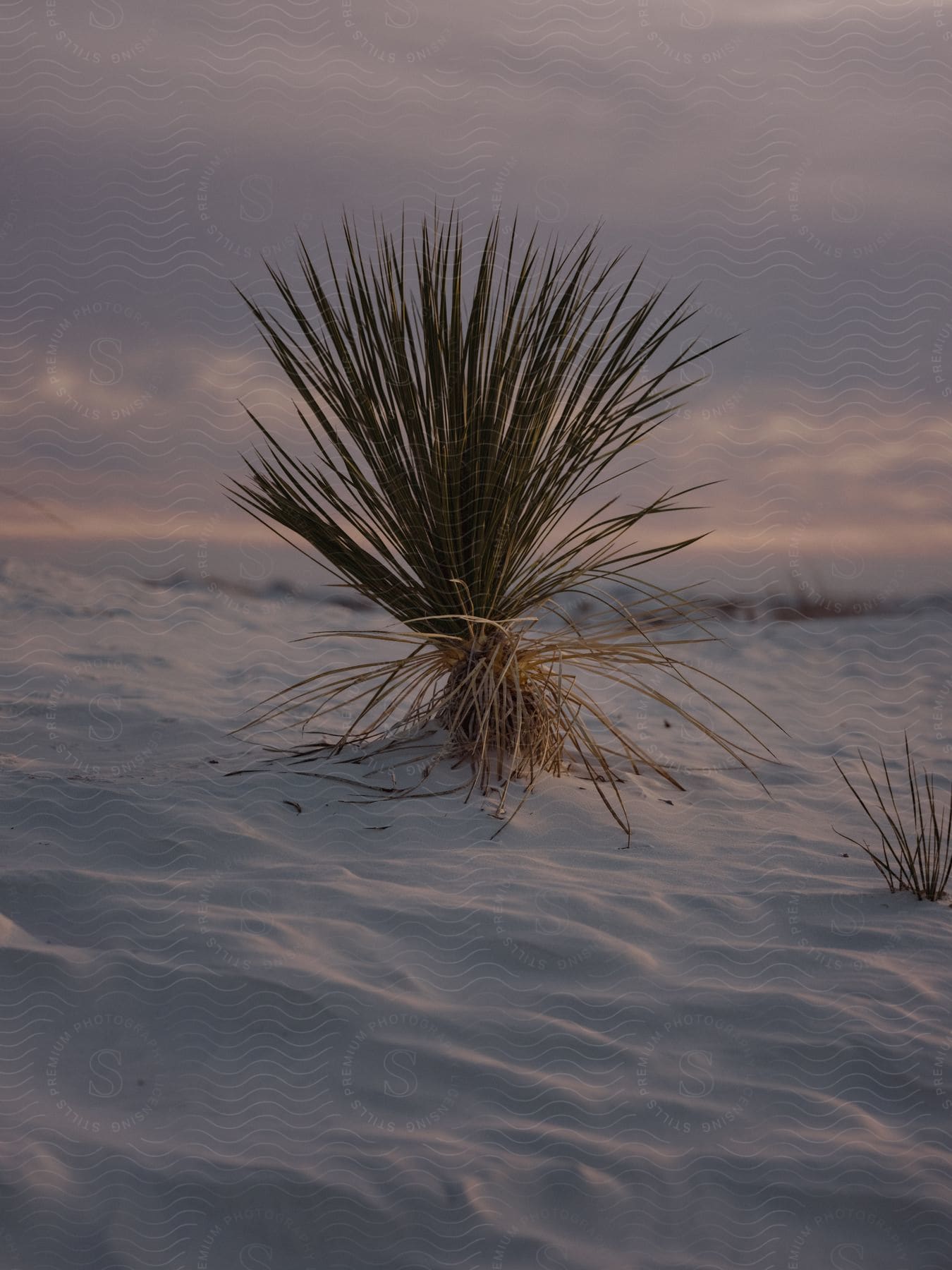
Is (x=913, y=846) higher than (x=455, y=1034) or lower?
higher

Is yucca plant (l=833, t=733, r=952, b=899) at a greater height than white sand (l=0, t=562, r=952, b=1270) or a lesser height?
greater

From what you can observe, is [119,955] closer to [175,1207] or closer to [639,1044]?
[175,1207]

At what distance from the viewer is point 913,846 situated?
2773mm

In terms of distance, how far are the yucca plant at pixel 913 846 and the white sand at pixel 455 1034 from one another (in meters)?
0.06

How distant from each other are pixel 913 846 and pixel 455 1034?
1.49m

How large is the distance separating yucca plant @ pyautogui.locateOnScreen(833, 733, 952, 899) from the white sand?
6 cm

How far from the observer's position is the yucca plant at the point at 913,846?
2.37 m

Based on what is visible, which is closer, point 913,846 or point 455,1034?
point 455,1034

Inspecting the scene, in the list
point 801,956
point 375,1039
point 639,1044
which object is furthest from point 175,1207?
point 801,956

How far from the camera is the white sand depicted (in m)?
1.41

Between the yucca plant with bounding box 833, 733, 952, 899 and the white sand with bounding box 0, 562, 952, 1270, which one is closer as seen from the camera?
the white sand with bounding box 0, 562, 952, 1270

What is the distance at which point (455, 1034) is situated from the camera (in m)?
1.76

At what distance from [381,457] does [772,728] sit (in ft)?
6.61

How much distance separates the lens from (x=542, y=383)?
2.68 m
